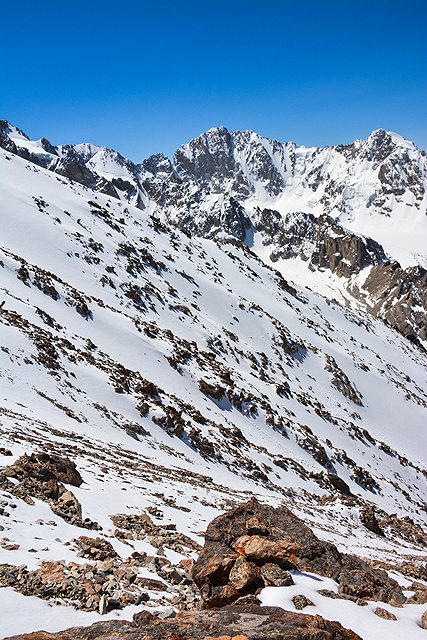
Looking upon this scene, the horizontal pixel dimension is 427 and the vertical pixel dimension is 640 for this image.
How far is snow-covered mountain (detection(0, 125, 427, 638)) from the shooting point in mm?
12070

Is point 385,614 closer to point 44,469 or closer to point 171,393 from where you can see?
point 44,469

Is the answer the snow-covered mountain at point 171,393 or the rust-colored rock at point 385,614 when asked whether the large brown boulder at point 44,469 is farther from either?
the rust-colored rock at point 385,614

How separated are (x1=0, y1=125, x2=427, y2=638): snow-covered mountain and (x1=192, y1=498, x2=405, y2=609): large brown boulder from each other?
5.45ft

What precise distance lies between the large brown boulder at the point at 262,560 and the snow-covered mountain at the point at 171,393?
1.66 meters

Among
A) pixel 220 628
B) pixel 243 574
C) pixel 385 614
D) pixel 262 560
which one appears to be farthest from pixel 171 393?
pixel 220 628

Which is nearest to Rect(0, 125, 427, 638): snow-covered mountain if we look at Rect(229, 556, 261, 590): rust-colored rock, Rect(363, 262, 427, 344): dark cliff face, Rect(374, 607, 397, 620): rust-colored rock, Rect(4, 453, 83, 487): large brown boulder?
Rect(4, 453, 83, 487): large brown boulder

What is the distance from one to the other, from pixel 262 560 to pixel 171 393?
83.1 feet

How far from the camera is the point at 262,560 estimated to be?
252 inches

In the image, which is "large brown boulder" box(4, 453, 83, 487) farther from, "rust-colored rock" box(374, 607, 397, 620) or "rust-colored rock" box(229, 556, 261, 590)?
"rust-colored rock" box(374, 607, 397, 620)

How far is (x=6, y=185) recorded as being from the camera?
51625 mm

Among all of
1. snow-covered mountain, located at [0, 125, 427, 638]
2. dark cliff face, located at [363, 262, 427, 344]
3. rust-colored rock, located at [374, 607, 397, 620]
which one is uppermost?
dark cliff face, located at [363, 262, 427, 344]

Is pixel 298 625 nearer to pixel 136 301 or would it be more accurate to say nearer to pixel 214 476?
pixel 214 476

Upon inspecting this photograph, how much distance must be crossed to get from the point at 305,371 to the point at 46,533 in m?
54.3

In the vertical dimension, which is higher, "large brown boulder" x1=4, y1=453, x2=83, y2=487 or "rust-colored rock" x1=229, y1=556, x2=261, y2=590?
"rust-colored rock" x1=229, y1=556, x2=261, y2=590
